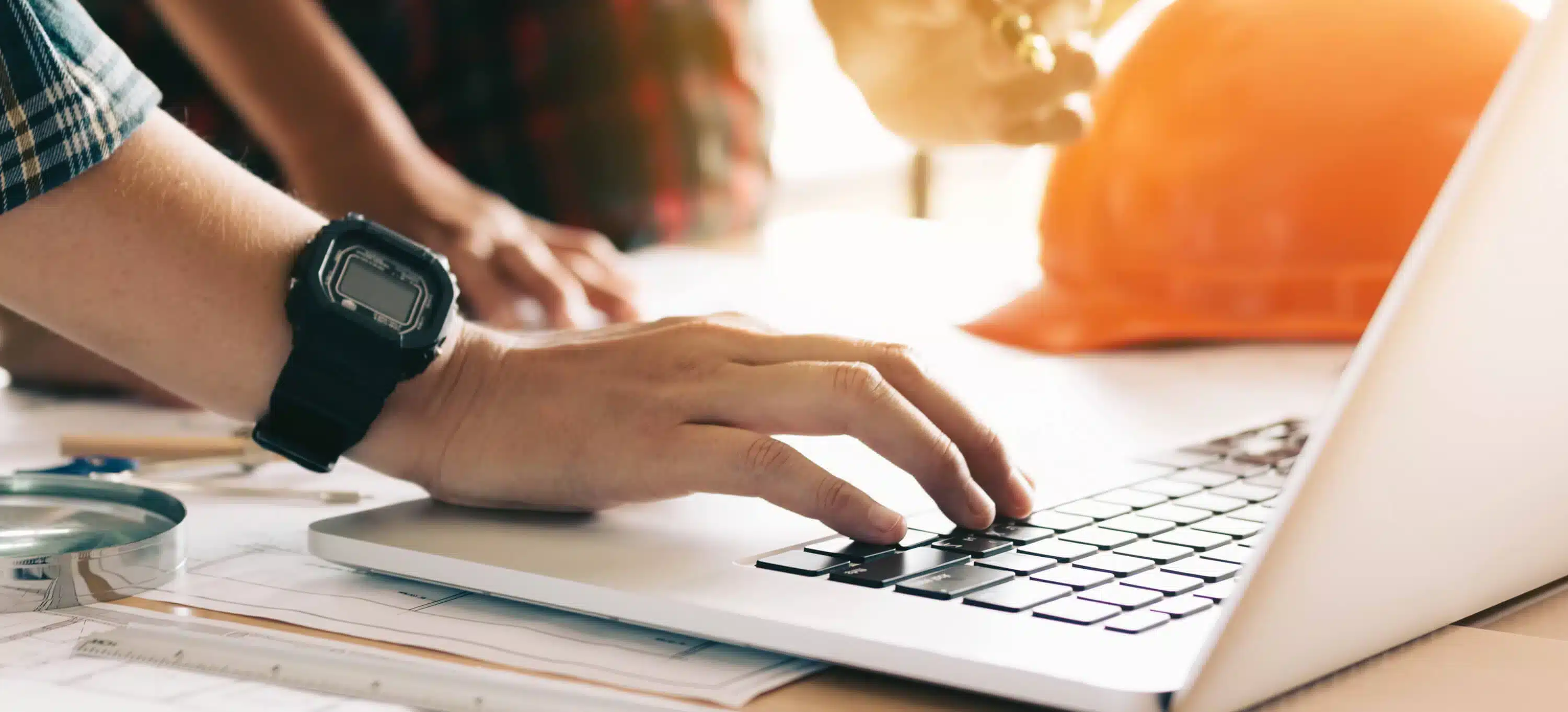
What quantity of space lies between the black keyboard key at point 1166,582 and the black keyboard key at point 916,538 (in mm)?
85

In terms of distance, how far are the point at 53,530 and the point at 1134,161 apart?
78cm

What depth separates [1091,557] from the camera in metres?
0.49

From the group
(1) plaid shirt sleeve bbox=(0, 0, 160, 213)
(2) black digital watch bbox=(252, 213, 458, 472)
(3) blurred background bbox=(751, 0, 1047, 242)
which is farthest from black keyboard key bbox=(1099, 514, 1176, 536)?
(3) blurred background bbox=(751, 0, 1047, 242)

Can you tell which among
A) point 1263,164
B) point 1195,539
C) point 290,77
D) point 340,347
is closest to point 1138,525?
point 1195,539

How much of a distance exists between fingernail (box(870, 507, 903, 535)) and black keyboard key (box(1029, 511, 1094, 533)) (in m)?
0.06

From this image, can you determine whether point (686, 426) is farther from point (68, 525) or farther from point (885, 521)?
point (68, 525)

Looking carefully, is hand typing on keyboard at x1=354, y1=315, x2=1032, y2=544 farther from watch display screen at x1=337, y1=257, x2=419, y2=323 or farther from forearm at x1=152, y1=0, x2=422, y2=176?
forearm at x1=152, y1=0, x2=422, y2=176

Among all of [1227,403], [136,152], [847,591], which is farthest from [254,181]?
[1227,403]

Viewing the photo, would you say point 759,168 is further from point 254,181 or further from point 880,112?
point 254,181

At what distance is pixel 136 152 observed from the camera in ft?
1.86

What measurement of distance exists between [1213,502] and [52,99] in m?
0.49

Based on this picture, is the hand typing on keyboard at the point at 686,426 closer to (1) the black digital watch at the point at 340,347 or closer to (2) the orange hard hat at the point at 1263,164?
(1) the black digital watch at the point at 340,347

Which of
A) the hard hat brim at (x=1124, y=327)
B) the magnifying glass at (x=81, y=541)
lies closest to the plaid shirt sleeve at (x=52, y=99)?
the magnifying glass at (x=81, y=541)

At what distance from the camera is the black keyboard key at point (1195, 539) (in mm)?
506
